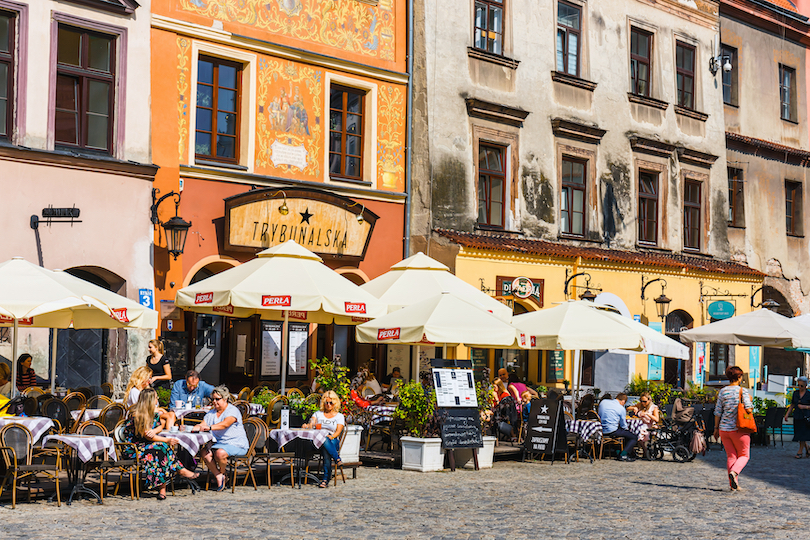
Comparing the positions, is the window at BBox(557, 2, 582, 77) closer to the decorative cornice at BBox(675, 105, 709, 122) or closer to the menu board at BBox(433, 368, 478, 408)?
the decorative cornice at BBox(675, 105, 709, 122)

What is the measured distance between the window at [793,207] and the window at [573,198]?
960 centimetres

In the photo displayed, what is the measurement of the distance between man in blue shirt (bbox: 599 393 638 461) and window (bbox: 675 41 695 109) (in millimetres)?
13270

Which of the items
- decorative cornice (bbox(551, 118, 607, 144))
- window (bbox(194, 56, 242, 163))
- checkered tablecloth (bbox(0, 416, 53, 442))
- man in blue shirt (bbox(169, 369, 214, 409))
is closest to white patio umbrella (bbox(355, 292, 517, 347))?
man in blue shirt (bbox(169, 369, 214, 409))

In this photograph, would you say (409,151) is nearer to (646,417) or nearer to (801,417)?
(646,417)

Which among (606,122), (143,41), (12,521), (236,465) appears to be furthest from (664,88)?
(12,521)

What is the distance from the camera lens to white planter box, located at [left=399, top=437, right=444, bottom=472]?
13852 millimetres

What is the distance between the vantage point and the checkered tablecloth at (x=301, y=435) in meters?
12.1

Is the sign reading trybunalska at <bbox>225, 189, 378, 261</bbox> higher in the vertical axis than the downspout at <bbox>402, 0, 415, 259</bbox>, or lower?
lower

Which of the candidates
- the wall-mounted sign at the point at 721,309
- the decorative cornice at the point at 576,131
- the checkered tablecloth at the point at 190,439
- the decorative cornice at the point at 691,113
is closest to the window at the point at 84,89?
the checkered tablecloth at the point at 190,439

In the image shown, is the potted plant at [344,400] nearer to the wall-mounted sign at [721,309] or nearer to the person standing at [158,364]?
the person standing at [158,364]

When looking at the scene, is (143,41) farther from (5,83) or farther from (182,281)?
(182,281)

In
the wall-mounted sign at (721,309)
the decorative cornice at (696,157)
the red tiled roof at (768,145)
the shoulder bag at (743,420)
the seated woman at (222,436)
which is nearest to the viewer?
the seated woman at (222,436)

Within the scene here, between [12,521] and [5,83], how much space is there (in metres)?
8.82

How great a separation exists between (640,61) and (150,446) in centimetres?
1923
